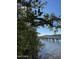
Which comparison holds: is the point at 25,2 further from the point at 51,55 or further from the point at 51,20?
the point at 51,55

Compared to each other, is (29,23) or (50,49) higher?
(29,23)

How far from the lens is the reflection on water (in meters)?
1.82

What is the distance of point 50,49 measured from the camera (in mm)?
1823

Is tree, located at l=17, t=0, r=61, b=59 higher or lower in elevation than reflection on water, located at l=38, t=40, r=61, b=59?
higher

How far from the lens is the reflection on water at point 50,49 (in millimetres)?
1821

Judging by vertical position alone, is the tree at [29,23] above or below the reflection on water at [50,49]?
above
